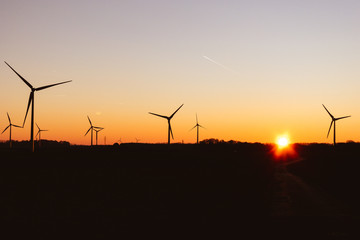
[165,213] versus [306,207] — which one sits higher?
[165,213]

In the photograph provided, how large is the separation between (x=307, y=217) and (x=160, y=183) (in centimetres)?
2357

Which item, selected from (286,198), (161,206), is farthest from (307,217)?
(286,198)

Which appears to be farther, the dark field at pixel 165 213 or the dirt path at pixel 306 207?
the dirt path at pixel 306 207

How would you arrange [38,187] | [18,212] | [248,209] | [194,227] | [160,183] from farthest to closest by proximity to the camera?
1. [160,183]
2. [38,187]
3. [248,209]
4. [18,212]
5. [194,227]

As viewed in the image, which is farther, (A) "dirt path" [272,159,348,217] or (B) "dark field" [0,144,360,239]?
(A) "dirt path" [272,159,348,217]

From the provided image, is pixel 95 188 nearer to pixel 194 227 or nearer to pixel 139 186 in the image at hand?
pixel 139 186

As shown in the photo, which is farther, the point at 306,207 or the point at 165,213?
the point at 306,207

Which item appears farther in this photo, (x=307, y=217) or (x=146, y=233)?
(x=307, y=217)

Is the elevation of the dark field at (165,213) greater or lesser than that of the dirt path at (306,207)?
greater

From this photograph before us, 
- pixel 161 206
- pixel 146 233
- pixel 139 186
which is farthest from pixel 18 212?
pixel 139 186

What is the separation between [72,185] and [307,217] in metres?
23.4

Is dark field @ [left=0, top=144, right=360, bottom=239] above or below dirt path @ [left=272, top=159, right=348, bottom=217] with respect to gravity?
above

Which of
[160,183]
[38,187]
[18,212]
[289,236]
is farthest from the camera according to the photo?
[160,183]

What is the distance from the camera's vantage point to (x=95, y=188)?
122ft
